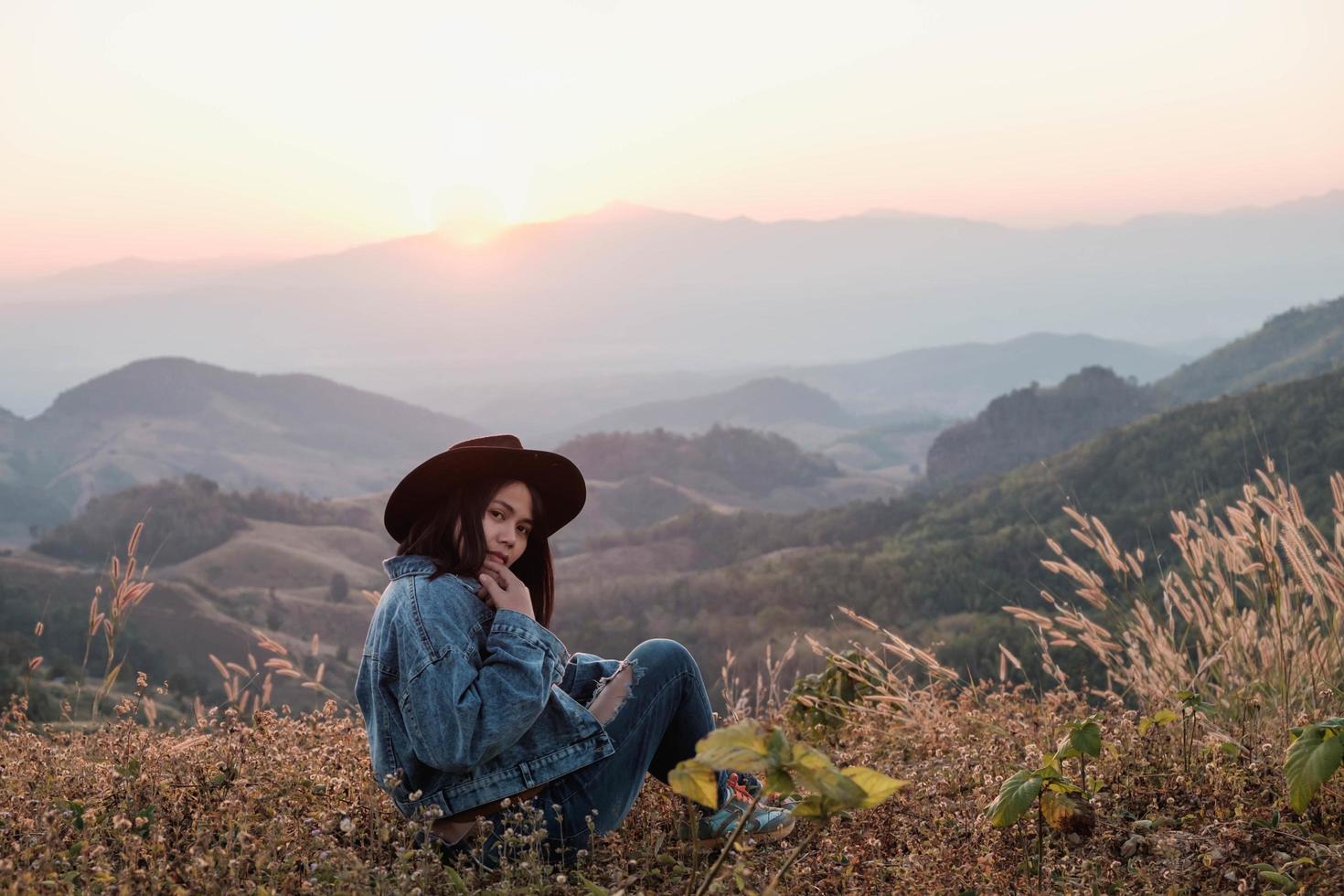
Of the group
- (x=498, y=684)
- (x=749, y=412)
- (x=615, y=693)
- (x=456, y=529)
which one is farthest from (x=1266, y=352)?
(x=749, y=412)

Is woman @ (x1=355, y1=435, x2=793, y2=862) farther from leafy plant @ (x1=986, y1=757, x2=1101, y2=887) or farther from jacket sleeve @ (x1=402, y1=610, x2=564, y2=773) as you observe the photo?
leafy plant @ (x1=986, y1=757, x2=1101, y2=887)

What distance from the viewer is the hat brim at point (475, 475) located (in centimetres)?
355

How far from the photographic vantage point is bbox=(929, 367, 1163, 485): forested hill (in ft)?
215

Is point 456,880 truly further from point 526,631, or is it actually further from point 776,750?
point 776,750

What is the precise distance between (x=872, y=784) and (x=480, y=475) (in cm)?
176

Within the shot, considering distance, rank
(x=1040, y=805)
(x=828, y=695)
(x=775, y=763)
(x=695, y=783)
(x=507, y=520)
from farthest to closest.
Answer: (x=828, y=695), (x=507, y=520), (x=1040, y=805), (x=695, y=783), (x=775, y=763)

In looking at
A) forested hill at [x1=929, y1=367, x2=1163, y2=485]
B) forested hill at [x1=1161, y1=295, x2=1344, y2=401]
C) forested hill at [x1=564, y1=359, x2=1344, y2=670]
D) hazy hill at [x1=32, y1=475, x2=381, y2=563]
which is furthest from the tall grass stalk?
forested hill at [x1=929, y1=367, x2=1163, y2=485]

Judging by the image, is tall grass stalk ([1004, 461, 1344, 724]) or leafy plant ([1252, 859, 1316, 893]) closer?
leafy plant ([1252, 859, 1316, 893])

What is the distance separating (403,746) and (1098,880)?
2.17 meters

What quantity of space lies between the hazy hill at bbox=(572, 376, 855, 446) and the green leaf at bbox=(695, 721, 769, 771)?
16078 centimetres

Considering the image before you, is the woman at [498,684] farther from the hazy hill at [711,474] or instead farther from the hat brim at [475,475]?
the hazy hill at [711,474]

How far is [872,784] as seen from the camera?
2.38m

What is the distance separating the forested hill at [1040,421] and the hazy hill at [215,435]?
231 feet

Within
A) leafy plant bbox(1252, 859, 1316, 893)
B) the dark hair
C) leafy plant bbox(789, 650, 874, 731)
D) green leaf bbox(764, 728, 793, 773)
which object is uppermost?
the dark hair
